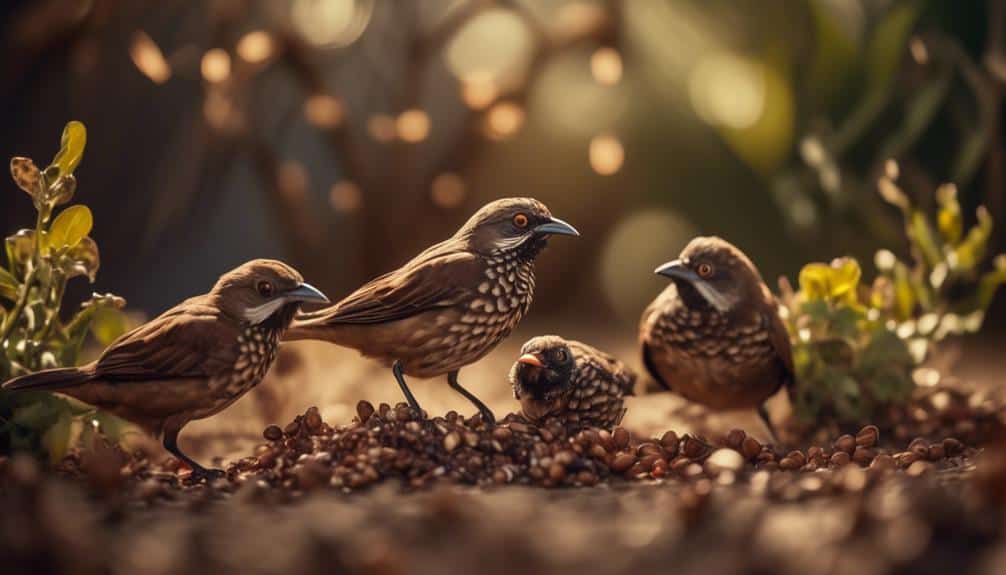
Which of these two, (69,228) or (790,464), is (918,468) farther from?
(69,228)

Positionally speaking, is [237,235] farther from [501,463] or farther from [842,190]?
[501,463]

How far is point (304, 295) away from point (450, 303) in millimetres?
344

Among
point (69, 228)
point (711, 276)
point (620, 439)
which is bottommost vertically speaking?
point (620, 439)

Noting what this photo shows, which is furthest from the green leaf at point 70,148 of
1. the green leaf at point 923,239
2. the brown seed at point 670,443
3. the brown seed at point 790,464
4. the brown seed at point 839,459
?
the green leaf at point 923,239

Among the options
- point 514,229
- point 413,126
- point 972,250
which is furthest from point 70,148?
point 972,250

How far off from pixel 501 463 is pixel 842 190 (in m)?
2.25

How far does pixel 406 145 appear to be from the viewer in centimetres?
500

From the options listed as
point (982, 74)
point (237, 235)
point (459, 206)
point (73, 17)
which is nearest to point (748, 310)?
point (982, 74)

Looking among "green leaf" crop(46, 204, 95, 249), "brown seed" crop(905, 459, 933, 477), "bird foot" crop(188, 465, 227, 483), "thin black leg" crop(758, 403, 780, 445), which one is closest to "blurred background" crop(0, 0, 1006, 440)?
"thin black leg" crop(758, 403, 780, 445)

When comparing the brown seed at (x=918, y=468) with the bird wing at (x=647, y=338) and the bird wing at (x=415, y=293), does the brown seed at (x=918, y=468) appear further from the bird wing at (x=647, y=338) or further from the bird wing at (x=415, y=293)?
the bird wing at (x=415, y=293)

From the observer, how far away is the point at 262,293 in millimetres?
2422

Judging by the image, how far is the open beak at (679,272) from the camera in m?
2.78

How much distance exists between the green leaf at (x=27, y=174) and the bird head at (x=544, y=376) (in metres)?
1.25

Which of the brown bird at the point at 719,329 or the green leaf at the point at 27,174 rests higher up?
the green leaf at the point at 27,174
